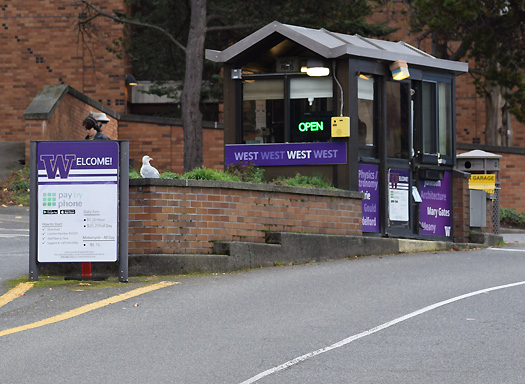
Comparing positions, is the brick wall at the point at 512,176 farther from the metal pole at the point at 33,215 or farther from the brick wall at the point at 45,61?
the metal pole at the point at 33,215

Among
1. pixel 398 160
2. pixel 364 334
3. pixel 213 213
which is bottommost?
pixel 364 334

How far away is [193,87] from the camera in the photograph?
24406 mm

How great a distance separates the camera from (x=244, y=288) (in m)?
10.6

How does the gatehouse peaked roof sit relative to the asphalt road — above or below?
above

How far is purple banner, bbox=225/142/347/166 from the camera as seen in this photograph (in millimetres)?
14797

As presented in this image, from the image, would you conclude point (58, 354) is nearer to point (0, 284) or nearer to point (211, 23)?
point (0, 284)

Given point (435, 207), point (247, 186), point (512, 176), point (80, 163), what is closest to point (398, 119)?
point (435, 207)

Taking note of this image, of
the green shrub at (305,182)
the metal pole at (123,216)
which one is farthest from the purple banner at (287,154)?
the metal pole at (123,216)

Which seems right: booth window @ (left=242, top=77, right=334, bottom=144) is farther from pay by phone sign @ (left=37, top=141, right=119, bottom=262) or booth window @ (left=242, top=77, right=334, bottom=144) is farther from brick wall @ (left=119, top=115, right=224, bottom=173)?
brick wall @ (left=119, top=115, right=224, bottom=173)

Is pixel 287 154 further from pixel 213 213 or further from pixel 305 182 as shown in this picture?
pixel 213 213

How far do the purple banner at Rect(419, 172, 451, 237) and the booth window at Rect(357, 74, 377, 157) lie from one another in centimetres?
140

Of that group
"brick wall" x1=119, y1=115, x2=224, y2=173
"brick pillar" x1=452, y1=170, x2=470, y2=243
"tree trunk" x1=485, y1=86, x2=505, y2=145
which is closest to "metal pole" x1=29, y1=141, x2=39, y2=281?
"brick pillar" x1=452, y1=170, x2=470, y2=243

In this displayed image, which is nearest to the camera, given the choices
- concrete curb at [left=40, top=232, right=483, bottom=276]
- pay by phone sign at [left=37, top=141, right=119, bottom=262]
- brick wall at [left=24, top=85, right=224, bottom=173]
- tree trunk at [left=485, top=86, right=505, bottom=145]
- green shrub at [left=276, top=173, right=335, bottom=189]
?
pay by phone sign at [left=37, top=141, right=119, bottom=262]

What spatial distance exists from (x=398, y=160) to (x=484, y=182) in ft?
15.3
